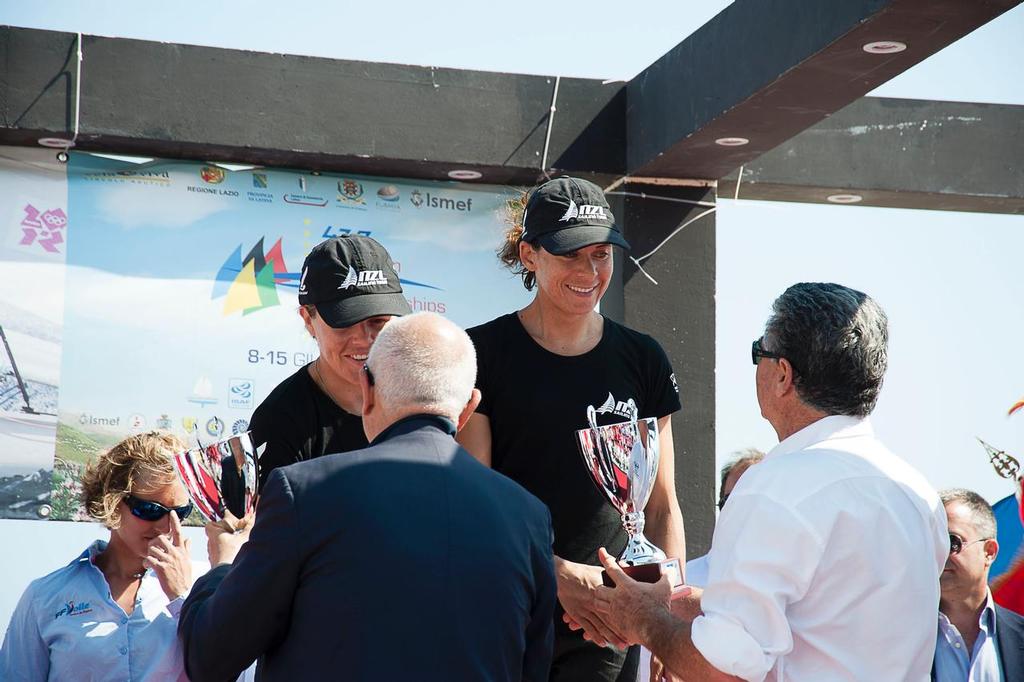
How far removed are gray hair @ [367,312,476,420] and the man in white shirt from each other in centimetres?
63

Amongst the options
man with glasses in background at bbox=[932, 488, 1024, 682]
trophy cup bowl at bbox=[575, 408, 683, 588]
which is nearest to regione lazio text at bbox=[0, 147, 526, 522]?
man with glasses in background at bbox=[932, 488, 1024, 682]

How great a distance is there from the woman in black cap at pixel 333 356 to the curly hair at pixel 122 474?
57 centimetres

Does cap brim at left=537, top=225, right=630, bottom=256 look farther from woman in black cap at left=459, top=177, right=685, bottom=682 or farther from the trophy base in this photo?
the trophy base

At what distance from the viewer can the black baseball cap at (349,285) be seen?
3.21 m

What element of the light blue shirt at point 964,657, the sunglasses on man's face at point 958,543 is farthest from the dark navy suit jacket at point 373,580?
the sunglasses on man's face at point 958,543

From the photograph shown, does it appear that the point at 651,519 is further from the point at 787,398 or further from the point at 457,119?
the point at 457,119

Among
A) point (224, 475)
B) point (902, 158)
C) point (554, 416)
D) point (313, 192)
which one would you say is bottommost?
point (224, 475)

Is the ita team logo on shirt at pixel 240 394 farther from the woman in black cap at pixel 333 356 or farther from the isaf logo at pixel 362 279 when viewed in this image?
the isaf logo at pixel 362 279

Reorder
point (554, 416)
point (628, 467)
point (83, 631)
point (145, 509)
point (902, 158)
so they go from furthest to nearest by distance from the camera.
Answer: point (902, 158) → point (145, 509) → point (83, 631) → point (554, 416) → point (628, 467)

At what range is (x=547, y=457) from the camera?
10.9ft

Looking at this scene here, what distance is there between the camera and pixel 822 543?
Answer: 2439 mm

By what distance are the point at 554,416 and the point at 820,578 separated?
A: 1.03m

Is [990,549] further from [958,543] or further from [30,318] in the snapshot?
[30,318]

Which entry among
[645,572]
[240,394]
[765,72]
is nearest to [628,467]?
[645,572]
